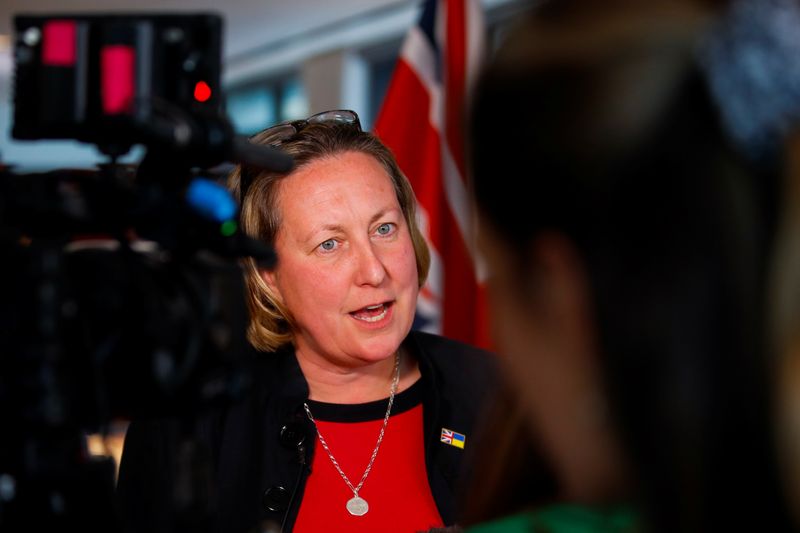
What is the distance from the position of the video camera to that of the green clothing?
33 cm

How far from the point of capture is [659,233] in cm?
62

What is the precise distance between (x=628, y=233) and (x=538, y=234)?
7 cm

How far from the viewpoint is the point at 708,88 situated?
622 mm

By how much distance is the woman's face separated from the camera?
5.89 ft

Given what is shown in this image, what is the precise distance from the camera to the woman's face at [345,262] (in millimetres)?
1796

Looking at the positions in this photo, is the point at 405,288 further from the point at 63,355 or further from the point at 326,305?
the point at 63,355

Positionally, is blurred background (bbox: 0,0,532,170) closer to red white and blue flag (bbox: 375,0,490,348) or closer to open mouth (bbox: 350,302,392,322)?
red white and blue flag (bbox: 375,0,490,348)

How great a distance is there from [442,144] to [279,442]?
1.41 meters

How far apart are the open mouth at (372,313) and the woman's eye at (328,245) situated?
0.13 metres

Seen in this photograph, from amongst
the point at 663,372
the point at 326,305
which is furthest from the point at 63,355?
the point at 326,305

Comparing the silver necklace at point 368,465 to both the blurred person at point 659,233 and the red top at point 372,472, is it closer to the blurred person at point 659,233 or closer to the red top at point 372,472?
the red top at point 372,472

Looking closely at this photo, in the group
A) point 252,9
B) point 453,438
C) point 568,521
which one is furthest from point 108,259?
point 252,9

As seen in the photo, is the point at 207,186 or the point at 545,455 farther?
the point at 207,186

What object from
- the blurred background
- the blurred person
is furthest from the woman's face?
the blurred background
